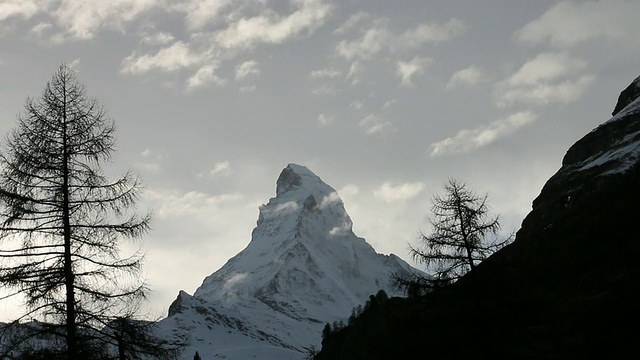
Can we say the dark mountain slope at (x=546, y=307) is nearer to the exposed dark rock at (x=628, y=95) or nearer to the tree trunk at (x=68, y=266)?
the tree trunk at (x=68, y=266)

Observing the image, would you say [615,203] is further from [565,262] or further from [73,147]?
[73,147]

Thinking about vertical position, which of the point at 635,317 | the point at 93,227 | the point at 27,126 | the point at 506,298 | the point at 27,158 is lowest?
the point at 635,317

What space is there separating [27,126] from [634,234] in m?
28.9

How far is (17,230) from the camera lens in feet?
43.9

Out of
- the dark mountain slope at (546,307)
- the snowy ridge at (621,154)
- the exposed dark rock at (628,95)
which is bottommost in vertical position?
the dark mountain slope at (546,307)

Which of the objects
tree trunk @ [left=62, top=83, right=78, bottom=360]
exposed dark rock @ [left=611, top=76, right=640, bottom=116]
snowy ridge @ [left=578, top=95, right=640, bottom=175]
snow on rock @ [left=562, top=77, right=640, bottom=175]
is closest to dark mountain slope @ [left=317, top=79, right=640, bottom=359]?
tree trunk @ [left=62, top=83, right=78, bottom=360]

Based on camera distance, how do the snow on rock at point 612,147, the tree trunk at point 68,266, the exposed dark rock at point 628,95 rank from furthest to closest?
1. the exposed dark rock at point 628,95
2. the snow on rock at point 612,147
3. the tree trunk at point 68,266

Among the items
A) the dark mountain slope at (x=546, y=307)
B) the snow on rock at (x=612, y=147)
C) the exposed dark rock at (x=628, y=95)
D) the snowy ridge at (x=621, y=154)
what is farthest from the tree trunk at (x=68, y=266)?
the exposed dark rock at (x=628, y=95)

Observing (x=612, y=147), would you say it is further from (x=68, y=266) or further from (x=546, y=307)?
(x=68, y=266)

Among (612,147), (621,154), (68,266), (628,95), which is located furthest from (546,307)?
(628,95)

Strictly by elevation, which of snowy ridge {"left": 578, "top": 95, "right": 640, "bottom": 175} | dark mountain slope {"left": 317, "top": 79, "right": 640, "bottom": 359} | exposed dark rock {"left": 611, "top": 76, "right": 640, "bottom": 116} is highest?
exposed dark rock {"left": 611, "top": 76, "right": 640, "bottom": 116}

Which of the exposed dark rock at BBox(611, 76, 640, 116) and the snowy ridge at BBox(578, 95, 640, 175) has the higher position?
the exposed dark rock at BBox(611, 76, 640, 116)

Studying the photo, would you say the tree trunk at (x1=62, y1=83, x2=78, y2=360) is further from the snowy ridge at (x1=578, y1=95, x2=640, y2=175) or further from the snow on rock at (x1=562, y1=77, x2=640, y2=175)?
the snowy ridge at (x1=578, y1=95, x2=640, y2=175)

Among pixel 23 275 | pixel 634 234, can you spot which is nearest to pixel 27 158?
pixel 23 275
